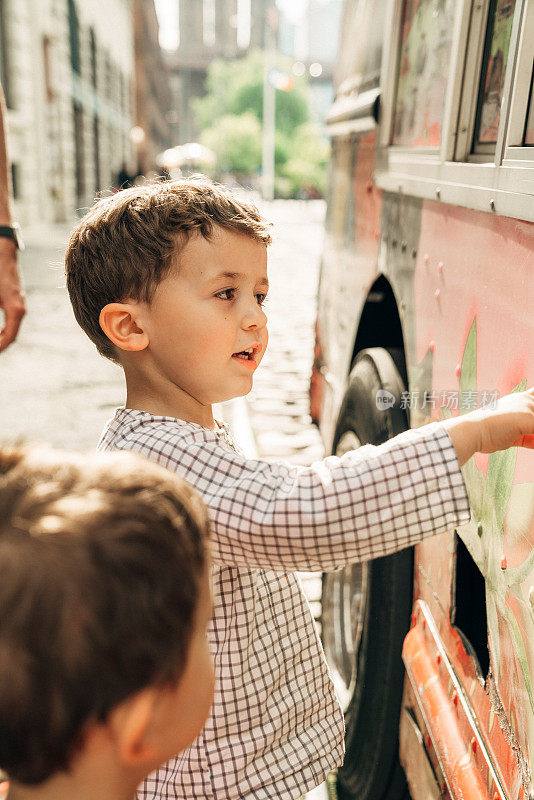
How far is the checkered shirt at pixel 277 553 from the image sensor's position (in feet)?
3.81

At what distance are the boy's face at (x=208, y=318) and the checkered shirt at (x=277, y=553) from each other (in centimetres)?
11

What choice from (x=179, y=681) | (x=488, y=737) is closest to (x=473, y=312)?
(x=488, y=737)

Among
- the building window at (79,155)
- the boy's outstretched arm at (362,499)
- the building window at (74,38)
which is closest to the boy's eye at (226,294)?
the boy's outstretched arm at (362,499)

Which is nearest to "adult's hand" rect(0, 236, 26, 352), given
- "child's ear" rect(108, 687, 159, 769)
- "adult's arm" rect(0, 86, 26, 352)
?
"adult's arm" rect(0, 86, 26, 352)

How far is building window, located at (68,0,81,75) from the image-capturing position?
22.0 meters

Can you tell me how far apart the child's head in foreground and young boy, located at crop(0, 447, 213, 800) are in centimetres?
56

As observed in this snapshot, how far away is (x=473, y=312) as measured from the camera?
1519 mm

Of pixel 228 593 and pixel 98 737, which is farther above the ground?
pixel 98 737

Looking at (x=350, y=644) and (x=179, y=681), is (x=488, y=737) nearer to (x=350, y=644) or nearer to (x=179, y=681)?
(x=179, y=681)

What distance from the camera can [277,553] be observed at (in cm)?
122

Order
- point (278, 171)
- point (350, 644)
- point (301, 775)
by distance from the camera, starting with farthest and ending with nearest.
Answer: point (278, 171)
point (350, 644)
point (301, 775)

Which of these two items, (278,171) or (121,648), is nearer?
(121,648)

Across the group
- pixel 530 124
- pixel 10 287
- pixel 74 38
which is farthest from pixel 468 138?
pixel 74 38

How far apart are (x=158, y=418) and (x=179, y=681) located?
22.7 inches
